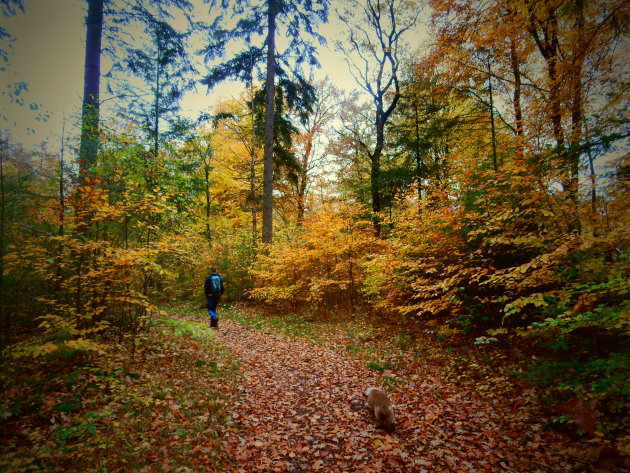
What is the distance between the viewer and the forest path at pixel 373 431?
3.41 m

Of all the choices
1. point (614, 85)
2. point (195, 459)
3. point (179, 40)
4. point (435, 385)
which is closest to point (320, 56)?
point (179, 40)

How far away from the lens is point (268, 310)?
12.1 m

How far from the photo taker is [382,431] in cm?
416

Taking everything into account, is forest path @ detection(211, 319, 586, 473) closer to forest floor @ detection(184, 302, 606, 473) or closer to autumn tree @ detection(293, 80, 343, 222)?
forest floor @ detection(184, 302, 606, 473)

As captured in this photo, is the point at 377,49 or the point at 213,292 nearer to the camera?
the point at 213,292

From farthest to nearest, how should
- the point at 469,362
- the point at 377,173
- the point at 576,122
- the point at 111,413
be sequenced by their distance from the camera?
the point at 377,173 < the point at 469,362 < the point at 576,122 < the point at 111,413

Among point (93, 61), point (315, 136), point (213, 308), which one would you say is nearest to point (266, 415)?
point (213, 308)

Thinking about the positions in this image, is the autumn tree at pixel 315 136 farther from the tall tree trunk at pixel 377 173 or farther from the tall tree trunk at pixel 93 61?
the tall tree trunk at pixel 93 61

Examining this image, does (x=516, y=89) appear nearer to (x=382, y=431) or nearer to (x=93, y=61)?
(x=382, y=431)

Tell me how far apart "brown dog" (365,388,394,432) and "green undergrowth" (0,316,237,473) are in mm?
2353

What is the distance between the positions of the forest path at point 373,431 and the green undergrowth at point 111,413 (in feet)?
1.82

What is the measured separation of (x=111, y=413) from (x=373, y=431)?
3.78 metres

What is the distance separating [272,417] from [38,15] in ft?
27.0

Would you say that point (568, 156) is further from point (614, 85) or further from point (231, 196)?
point (231, 196)
